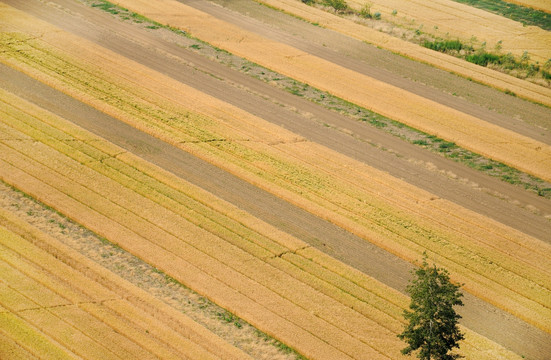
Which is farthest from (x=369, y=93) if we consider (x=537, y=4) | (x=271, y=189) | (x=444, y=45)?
(x=537, y=4)

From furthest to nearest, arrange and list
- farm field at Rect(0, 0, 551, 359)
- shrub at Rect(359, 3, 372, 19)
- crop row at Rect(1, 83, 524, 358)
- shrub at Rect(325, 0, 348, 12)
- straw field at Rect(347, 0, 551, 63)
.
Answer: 1. shrub at Rect(325, 0, 348, 12)
2. shrub at Rect(359, 3, 372, 19)
3. straw field at Rect(347, 0, 551, 63)
4. farm field at Rect(0, 0, 551, 359)
5. crop row at Rect(1, 83, 524, 358)

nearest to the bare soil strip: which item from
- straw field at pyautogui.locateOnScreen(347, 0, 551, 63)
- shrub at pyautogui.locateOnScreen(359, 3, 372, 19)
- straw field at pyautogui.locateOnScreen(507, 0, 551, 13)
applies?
shrub at pyautogui.locateOnScreen(359, 3, 372, 19)

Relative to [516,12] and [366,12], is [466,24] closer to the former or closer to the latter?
[516,12]

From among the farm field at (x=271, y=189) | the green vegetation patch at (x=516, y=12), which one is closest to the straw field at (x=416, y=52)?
the farm field at (x=271, y=189)

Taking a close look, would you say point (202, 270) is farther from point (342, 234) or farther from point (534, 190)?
point (534, 190)

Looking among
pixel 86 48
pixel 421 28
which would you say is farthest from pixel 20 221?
pixel 421 28

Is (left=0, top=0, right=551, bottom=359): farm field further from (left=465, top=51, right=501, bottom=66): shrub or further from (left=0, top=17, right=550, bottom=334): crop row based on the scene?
(left=465, top=51, right=501, bottom=66): shrub
